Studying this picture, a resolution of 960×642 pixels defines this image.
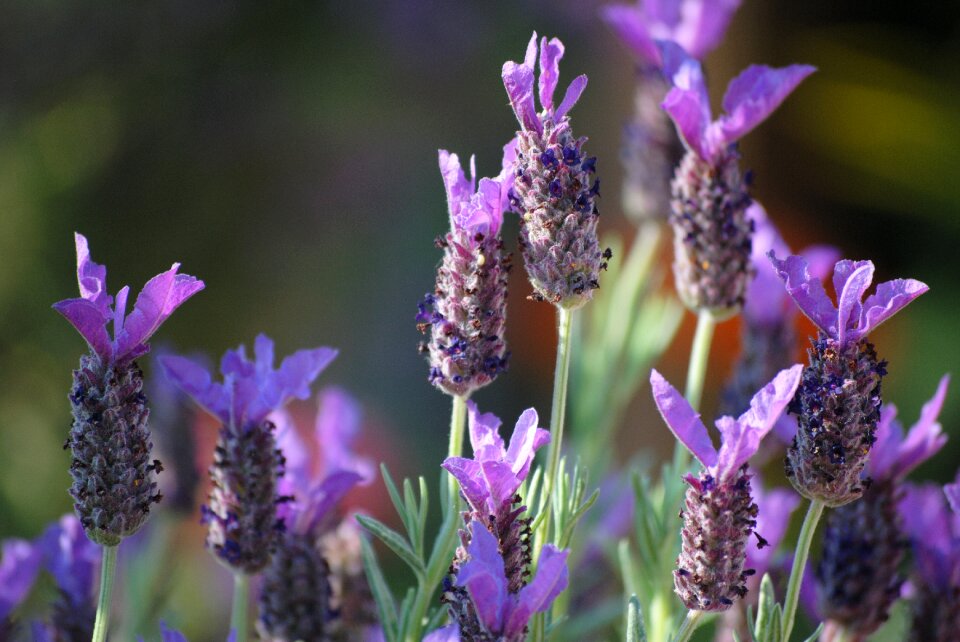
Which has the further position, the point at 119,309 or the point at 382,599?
the point at 382,599

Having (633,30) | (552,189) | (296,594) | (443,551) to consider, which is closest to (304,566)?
(296,594)

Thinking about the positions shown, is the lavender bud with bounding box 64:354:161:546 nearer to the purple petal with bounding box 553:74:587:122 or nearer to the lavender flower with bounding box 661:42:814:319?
the purple petal with bounding box 553:74:587:122

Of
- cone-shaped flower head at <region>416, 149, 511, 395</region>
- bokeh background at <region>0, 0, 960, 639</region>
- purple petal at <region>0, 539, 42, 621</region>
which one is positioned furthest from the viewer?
bokeh background at <region>0, 0, 960, 639</region>

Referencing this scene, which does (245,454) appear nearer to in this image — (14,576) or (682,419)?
(14,576)

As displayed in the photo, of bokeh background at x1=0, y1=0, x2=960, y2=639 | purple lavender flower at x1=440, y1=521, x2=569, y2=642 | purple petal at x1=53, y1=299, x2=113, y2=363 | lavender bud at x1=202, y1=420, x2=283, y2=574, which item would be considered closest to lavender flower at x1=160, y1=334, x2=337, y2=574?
lavender bud at x1=202, y1=420, x2=283, y2=574

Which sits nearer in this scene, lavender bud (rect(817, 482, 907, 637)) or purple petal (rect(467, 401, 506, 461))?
purple petal (rect(467, 401, 506, 461))
